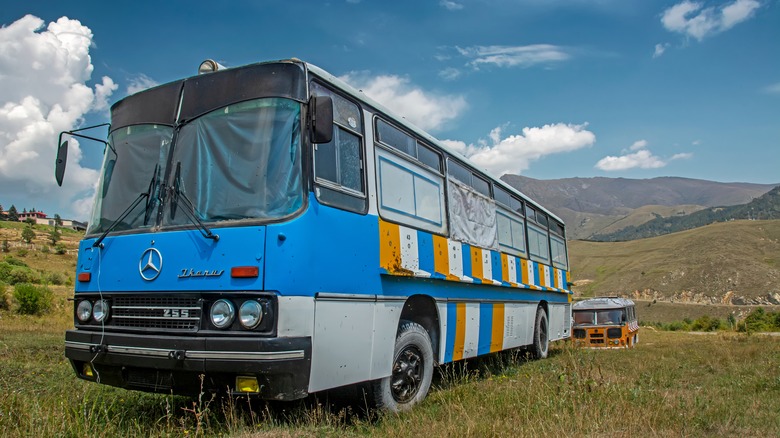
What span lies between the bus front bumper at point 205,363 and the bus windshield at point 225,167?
38.0 inches

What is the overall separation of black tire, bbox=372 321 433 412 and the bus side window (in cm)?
152

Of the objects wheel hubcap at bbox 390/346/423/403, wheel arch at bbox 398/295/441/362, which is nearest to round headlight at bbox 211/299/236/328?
wheel hubcap at bbox 390/346/423/403

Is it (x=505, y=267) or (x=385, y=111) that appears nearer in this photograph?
(x=385, y=111)

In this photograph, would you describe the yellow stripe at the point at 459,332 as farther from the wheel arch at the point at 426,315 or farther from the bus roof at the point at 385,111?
the bus roof at the point at 385,111

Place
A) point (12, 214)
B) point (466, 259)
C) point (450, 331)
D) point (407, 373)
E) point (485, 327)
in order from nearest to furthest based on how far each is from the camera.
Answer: point (407, 373), point (450, 331), point (466, 259), point (485, 327), point (12, 214)

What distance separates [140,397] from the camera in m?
6.41

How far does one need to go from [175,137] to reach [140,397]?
300cm

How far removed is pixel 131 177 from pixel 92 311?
1.24m

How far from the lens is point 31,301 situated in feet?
93.8

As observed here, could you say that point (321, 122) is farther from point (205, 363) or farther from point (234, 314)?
point (205, 363)

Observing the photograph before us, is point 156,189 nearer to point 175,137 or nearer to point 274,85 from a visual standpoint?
point 175,137

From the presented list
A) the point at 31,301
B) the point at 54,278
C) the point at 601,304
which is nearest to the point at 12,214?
the point at 54,278

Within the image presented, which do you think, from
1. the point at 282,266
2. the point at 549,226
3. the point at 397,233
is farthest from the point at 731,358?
the point at 282,266

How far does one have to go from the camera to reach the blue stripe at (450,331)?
23.4 feet
